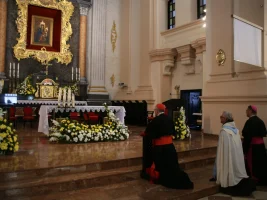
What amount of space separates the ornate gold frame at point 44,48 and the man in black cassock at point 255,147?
11154 mm

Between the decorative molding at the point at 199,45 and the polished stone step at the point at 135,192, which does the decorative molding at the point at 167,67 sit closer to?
the decorative molding at the point at 199,45

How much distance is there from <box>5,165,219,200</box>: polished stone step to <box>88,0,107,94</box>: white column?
10506 millimetres

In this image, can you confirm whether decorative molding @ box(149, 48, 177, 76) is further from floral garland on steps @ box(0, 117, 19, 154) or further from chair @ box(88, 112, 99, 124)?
floral garland on steps @ box(0, 117, 19, 154)

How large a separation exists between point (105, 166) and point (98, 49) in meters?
11.0

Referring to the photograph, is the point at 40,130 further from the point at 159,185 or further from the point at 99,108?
the point at 159,185

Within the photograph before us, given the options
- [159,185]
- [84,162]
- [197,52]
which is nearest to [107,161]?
[84,162]

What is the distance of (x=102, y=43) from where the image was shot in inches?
597

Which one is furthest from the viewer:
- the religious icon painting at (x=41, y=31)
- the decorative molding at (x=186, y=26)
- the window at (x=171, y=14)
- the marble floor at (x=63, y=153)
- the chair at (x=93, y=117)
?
the religious icon painting at (x=41, y=31)

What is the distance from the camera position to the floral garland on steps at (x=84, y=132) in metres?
7.20

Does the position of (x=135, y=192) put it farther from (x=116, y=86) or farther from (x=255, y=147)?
(x=116, y=86)

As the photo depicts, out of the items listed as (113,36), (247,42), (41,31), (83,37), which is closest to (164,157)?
(247,42)

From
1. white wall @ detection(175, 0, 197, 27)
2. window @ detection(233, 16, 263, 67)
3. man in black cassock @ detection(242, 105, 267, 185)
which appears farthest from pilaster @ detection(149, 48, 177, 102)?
man in black cassock @ detection(242, 105, 267, 185)

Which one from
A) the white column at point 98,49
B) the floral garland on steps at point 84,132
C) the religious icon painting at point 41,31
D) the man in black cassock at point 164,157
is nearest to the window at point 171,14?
the white column at point 98,49

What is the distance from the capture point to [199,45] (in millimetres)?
10734
